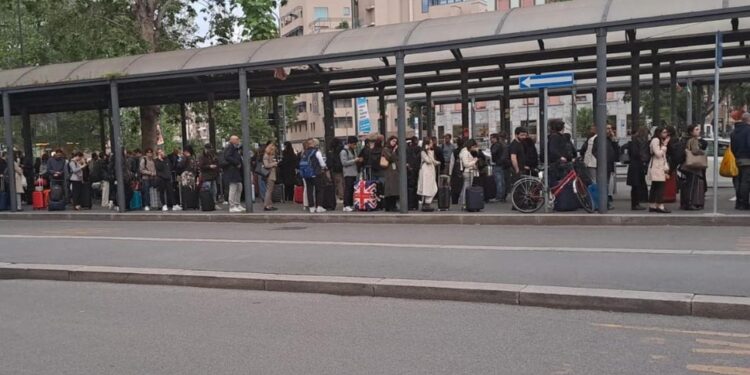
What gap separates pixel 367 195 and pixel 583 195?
4.66m

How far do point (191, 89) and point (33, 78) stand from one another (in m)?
4.12

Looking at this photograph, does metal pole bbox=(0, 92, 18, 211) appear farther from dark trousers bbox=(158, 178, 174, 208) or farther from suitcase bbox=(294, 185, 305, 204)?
suitcase bbox=(294, 185, 305, 204)

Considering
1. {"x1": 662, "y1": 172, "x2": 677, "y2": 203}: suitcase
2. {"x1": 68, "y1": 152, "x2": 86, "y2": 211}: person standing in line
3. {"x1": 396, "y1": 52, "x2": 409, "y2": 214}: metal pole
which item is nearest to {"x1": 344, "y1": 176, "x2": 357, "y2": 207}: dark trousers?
{"x1": 396, "y1": 52, "x2": 409, "y2": 214}: metal pole

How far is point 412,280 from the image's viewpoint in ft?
25.3

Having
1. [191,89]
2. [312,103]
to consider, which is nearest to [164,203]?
[191,89]

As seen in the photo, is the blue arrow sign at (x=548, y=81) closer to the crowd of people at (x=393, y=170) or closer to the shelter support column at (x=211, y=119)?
the crowd of people at (x=393, y=170)

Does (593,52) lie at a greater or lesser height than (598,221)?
greater

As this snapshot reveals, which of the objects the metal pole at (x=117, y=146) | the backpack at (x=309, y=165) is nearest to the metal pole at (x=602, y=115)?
the backpack at (x=309, y=165)

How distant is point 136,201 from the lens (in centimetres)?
1800

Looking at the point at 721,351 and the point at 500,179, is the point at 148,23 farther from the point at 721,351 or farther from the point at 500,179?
the point at 721,351

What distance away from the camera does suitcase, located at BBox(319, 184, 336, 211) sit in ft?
51.3

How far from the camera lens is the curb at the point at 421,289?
6.27m

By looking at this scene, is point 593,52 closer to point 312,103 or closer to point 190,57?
point 190,57

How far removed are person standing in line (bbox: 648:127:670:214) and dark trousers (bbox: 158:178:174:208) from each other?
11.5 m
